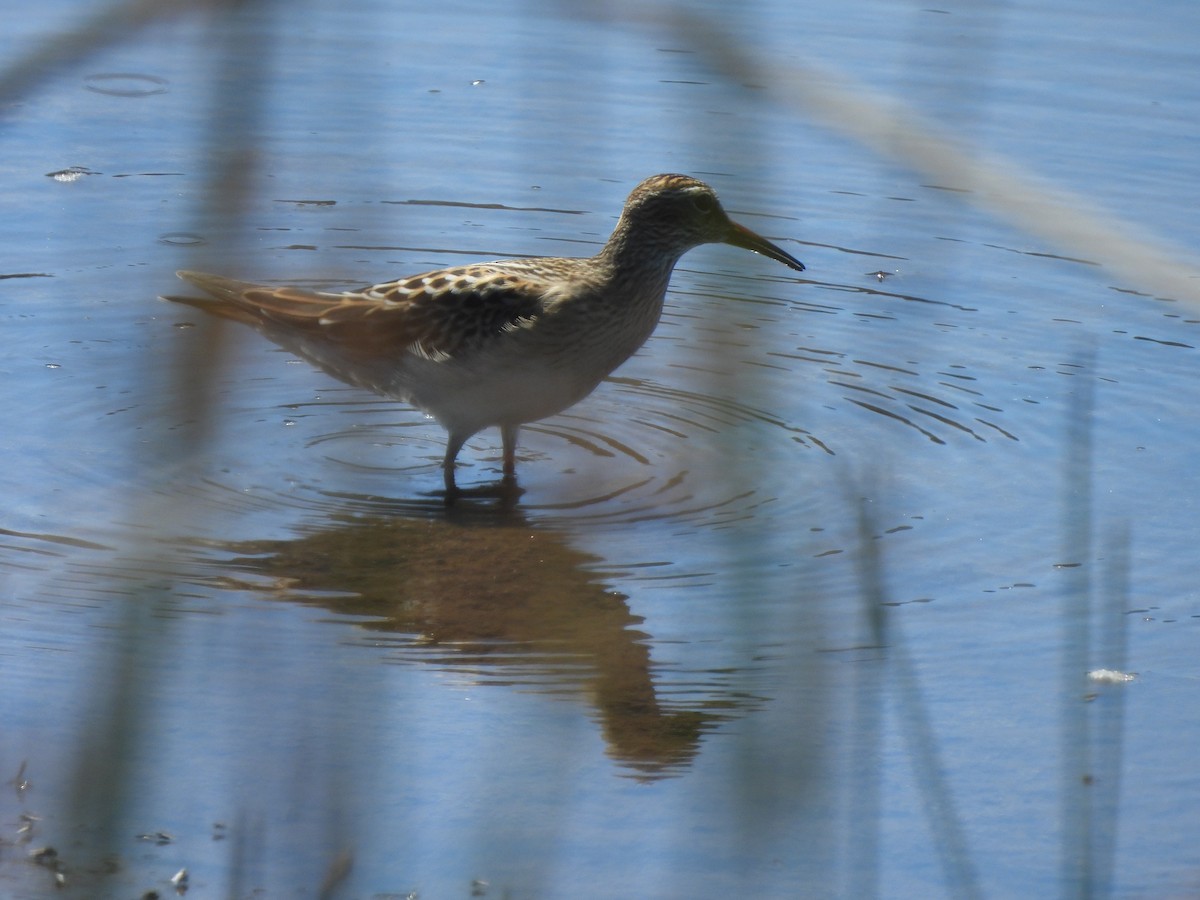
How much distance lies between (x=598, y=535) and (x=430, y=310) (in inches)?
51.5

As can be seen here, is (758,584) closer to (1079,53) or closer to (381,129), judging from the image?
(381,129)

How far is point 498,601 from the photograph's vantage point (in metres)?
6.32

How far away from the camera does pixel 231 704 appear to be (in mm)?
5066

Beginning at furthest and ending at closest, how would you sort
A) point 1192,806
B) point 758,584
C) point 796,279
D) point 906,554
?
point 796,279, point 906,554, point 1192,806, point 758,584

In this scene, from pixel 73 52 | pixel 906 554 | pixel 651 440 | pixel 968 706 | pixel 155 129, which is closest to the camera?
pixel 73 52

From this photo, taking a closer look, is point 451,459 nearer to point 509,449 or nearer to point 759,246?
point 509,449

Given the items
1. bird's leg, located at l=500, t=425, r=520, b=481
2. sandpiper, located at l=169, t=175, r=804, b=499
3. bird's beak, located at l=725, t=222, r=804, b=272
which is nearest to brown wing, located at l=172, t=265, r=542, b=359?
sandpiper, located at l=169, t=175, r=804, b=499

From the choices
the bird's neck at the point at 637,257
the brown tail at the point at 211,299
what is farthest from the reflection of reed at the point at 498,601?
the brown tail at the point at 211,299

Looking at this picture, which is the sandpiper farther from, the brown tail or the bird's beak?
the brown tail

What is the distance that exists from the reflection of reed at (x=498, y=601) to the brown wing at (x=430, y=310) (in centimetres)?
82

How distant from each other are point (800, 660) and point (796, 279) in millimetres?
8139

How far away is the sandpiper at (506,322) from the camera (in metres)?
7.22

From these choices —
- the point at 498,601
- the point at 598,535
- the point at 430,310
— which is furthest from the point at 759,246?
the point at 498,601

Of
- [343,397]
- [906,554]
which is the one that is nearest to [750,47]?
[906,554]
